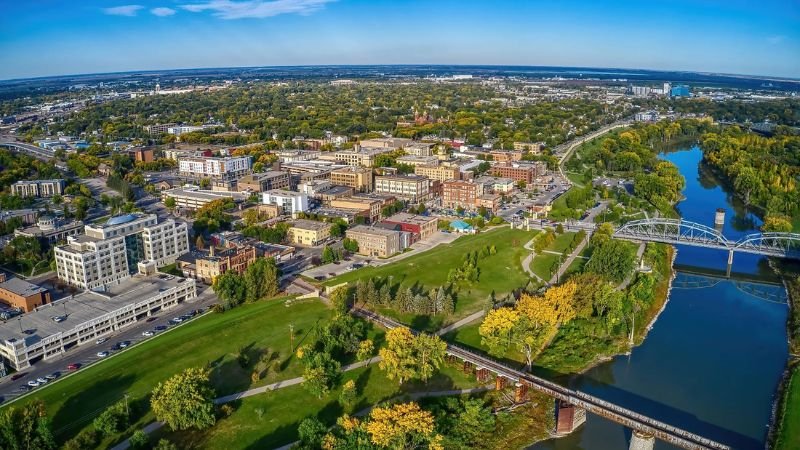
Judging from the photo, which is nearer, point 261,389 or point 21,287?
point 261,389

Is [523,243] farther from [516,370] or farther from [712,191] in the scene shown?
[712,191]

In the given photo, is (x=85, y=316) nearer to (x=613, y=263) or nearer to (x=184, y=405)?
(x=184, y=405)

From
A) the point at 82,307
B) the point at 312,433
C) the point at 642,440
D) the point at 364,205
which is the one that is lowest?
the point at 642,440

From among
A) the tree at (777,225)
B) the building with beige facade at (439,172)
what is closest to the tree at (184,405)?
the tree at (777,225)

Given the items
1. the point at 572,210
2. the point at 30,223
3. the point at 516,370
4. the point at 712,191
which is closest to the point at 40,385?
the point at 516,370

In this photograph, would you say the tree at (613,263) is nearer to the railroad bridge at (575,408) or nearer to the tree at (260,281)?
the railroad bridge at (575,408)

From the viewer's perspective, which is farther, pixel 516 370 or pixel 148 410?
pixel 516 370

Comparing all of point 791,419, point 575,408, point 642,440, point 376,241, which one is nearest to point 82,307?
point 376,241
